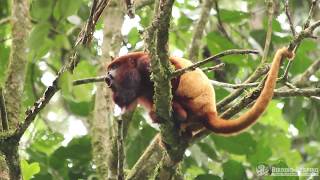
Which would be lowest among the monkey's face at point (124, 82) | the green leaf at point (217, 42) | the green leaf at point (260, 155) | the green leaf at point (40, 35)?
the green leaf at point (260, 155)

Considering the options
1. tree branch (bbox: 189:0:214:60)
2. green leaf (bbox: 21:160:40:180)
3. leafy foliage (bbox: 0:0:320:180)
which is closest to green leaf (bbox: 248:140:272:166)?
leafy foliage (bbox: 0:0:320:180)

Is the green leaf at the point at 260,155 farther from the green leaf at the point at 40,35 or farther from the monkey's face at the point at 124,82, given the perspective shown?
the green leaf at the point at 40,35

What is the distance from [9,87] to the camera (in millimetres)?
2918

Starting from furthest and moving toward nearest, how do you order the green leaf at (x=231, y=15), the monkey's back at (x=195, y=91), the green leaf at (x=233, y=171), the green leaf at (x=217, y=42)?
the green leaf at (x=231, y=15), the green leaf at (x=217, y=42), the green leaf at (x=233, y=171), the monkey's back at (x=195, y=91)

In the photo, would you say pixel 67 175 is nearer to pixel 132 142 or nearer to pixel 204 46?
pixel 132 142

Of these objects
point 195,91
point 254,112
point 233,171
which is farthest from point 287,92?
point 233,171

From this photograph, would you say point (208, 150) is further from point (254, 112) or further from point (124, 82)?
point (254, 112)

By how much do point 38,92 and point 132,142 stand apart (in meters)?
0.87

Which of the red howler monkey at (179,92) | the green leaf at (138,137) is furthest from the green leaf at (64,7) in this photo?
the green leaf at (138,137)

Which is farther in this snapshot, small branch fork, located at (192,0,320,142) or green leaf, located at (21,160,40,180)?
green leaf, located at (21,160,40,180)

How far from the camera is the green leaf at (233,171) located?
344cm

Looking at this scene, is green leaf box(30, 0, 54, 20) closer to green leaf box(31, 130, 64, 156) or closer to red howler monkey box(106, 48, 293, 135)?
red howler monkey box(106, 48, 293, 135)

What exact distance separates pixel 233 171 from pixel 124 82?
3.45 feet

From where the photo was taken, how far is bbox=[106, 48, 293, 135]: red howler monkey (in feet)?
7.91
